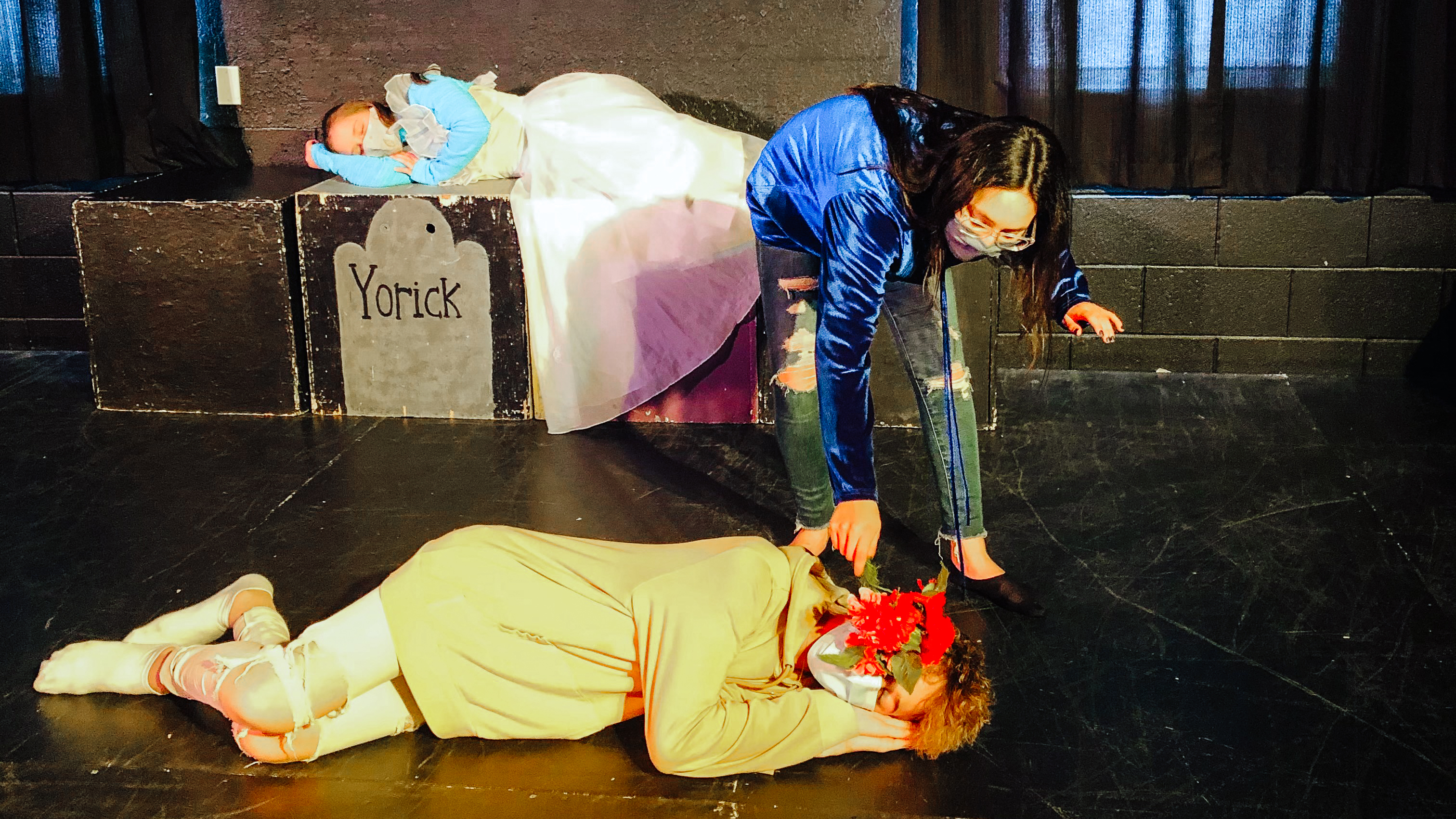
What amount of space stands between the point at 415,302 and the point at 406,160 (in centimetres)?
41

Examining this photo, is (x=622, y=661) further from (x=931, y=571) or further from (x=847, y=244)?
(x=931, y=571)

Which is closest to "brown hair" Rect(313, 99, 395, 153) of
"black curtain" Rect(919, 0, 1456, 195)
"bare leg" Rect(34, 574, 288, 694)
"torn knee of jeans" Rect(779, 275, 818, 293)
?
"black curtain" Rect(919, 0, 1456, 195)

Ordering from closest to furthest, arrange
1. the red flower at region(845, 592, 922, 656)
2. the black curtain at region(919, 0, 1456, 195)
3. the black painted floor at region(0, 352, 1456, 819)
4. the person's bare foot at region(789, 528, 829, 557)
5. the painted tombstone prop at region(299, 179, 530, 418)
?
the red flower at region(845, 592, 922, 656), the black painted floor at region(0, 352, 1456, 819), the person's bare foot at region(789, 528, 829, 557), the painted tombstone prop at region(299, 179, 530, 418), the black curtain at region(919, 0, 1456, 195)

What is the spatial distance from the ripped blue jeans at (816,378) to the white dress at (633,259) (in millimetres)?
787

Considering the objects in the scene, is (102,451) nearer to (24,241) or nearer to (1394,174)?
(24,241)

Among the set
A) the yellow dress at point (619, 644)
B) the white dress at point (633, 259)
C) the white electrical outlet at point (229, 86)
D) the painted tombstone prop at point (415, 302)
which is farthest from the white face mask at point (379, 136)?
the yellow dress at point (619, 644)

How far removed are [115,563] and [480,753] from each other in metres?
1.12

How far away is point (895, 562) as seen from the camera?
288 centimetres

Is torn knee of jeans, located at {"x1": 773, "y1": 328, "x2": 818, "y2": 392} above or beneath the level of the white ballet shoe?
above

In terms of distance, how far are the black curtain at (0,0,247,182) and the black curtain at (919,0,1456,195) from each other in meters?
2.27

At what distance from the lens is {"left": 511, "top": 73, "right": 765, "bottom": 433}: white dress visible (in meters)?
3.52

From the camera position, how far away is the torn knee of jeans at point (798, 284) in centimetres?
262

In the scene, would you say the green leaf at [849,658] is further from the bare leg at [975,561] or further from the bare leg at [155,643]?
the bare leg at [155,643]

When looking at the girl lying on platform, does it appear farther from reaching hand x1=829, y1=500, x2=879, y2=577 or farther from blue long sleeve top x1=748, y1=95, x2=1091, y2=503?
reaching hand x1=829, y1=500, x2=879, y2=577
